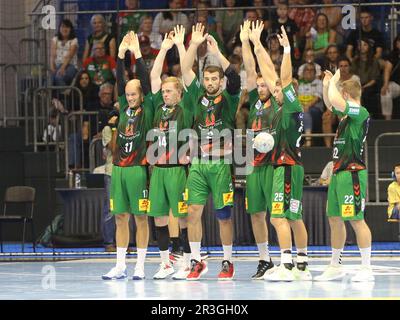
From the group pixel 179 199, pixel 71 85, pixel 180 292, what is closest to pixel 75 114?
pixel 71 85

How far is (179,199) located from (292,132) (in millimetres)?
1535

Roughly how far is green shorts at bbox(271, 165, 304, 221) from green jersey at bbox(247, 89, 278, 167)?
0.22 m

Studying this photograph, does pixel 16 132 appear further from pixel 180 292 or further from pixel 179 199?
pixel 180 292

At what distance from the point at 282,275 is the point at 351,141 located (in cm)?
171

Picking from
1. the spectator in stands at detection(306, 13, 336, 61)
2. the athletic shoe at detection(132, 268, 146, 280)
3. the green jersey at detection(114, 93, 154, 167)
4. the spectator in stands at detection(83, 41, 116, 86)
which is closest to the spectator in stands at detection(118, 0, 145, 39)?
the spectator in stands at detection(83, 41, 116, 86)

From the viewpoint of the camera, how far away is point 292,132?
40.0ft

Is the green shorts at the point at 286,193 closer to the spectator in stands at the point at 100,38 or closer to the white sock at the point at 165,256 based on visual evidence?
the white sock at the point at 165,256

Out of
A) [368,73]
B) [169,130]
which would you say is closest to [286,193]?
[169,130]

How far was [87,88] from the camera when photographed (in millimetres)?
20562

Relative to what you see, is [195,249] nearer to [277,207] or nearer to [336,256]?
[277,207]

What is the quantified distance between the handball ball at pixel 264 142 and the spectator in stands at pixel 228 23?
817cm

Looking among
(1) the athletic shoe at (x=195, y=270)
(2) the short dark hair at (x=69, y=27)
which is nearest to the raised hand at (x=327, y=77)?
(1) the athletic shoe at (x=195, y=270)

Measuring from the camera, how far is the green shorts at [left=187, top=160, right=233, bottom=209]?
12.3 m

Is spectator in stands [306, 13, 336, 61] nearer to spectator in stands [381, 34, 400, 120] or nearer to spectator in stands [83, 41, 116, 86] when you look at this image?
spectator in stands [381, 34, 400, 120]
